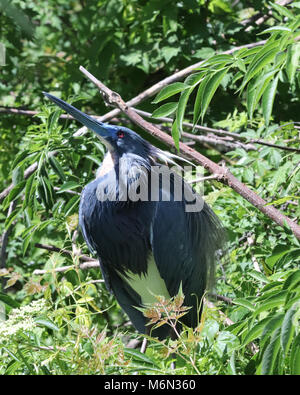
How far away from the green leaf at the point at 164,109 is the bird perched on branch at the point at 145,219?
0.61 m

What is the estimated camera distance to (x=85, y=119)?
306 centimetres

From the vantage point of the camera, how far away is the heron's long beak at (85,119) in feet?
9.89

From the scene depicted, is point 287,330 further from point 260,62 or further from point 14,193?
point 14,193

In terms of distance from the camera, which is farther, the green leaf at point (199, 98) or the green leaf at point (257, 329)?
the green leaf at point (199, 98)

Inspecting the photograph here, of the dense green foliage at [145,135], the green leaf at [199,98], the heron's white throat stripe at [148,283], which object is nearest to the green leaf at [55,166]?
the dense green foliage at [145,135]

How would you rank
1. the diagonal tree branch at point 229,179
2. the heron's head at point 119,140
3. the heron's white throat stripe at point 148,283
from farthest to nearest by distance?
1. the heron's white throat stripe at point 148,283
2. the heron's head at point 119,140
3. the diagonal tree branch at point 229,179

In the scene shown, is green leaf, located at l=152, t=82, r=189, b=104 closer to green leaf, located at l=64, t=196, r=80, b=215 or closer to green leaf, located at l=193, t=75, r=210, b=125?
green leaf, located at l=193, t=75, r=210, b=125

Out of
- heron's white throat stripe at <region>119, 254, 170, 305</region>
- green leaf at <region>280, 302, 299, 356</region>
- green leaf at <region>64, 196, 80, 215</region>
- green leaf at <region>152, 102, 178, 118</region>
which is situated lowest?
heron's white throat stripe at <region>119, 254, 170, 305</region>

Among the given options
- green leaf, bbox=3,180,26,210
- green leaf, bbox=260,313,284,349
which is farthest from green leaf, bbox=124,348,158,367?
green leaf, bbox=3,180,26,210

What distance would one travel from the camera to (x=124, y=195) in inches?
123

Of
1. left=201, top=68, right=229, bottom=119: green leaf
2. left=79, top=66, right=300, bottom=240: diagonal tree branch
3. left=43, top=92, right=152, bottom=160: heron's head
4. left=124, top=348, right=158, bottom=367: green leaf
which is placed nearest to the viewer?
left=124, top=348, right=158, bottom=367: green leaf

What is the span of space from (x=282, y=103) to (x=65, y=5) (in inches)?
80.0

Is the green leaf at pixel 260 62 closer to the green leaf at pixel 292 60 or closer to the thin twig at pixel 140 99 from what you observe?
the green leaf at pixel 292 60

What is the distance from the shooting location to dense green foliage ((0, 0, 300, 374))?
2166mm
